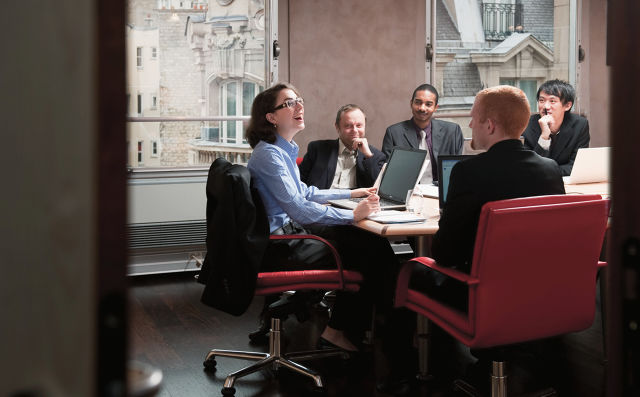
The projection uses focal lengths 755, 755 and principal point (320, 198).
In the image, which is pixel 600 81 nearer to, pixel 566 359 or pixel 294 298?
pixel 566 359

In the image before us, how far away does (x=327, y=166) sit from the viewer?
15.9ft

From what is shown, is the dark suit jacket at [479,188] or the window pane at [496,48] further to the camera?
the window pane at [496,48]

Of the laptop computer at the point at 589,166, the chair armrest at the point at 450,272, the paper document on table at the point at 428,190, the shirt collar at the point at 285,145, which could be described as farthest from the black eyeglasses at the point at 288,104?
the laptop computer at the point at 589,166

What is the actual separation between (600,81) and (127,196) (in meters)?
6.95

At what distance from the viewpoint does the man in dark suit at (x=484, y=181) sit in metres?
2.84


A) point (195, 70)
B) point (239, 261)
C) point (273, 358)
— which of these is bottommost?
point (273, 358)

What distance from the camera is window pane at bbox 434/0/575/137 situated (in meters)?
6.73

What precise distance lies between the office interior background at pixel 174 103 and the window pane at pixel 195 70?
0.01 meters

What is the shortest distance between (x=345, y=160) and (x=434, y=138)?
87 centimetres

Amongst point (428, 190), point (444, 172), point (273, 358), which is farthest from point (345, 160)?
point (273, 358)

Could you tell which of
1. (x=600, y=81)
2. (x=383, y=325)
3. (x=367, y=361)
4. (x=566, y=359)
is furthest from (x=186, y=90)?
(x=600, y=81)

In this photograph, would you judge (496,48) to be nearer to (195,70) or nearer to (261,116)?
(195,70)

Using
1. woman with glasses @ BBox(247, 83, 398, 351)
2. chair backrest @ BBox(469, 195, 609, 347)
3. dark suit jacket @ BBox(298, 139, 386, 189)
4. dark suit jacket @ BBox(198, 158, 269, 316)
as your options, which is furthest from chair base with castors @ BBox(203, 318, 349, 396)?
dark suit jacket @ BBox(298, 139, 386, 189)

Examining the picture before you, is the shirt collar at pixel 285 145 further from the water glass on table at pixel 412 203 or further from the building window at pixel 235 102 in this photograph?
the building window at pixel 235 102
